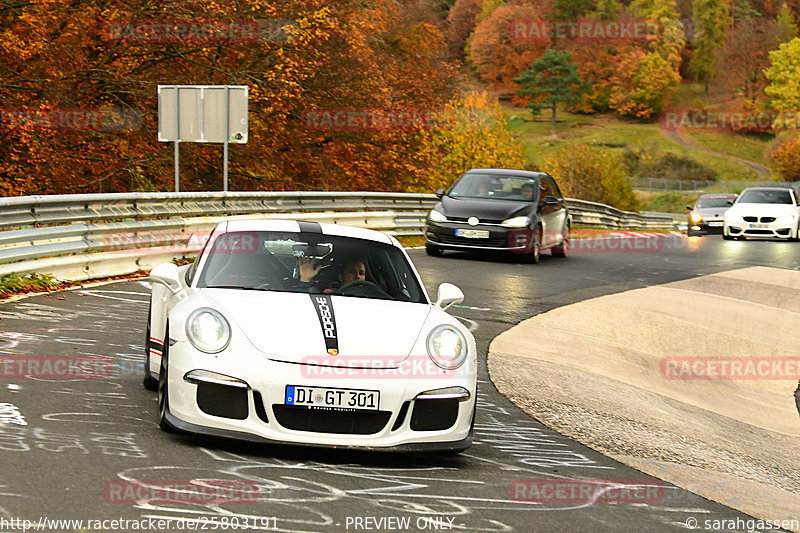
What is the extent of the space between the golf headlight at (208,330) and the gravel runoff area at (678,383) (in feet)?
8.73

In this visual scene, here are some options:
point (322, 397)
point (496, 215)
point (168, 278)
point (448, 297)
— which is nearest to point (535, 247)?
point (496, 215)

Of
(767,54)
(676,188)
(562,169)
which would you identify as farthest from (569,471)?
(767,54)

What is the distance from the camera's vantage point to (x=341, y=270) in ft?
23.0

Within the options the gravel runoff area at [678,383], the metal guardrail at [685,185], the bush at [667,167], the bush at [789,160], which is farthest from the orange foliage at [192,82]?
the bush at [667,167]

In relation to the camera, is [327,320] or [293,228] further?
[293,228]

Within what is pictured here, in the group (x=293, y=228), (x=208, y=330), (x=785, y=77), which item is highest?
(x=785, y=77)

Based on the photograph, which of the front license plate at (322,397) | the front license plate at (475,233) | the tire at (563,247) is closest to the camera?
the front license plate at (322,397)

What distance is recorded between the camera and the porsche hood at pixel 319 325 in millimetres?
5773

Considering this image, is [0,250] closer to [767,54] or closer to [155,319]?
[155,319]

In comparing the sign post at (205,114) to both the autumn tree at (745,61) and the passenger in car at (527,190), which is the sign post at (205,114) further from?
the autumn tree at (745,61)

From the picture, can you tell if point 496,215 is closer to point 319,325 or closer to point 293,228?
point 293,228

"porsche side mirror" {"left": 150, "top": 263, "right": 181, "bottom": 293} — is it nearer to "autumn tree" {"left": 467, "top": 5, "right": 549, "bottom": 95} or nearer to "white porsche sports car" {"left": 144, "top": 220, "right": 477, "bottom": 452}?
"white porsche sports car" {"left": 144, "top": 220, "right": 477, "bottom": 452}

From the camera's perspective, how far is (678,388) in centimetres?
1082

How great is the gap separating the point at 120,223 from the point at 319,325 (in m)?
9.31
